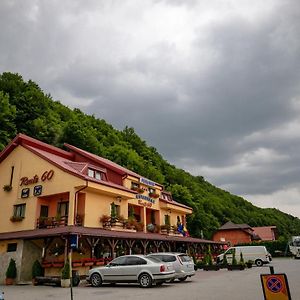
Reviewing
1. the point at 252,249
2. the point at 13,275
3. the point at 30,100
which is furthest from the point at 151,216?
the point at 30,100

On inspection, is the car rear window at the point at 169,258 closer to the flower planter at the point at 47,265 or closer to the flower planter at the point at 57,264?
the flower planter at the point at 57,264

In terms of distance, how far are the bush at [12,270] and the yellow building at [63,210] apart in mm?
279

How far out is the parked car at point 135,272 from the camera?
54.3 ft

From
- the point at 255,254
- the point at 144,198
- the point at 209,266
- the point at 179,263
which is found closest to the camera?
the point at 179,263

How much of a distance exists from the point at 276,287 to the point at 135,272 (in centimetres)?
1133

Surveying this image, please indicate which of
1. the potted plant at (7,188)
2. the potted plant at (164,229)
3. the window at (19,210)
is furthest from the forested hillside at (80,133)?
the potted plant at (164,229)

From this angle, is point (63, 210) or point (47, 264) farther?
point (63, 210)

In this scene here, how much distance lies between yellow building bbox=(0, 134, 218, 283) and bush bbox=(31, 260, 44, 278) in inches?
24.0

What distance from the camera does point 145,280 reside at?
16688mm

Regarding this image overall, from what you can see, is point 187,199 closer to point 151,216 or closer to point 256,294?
point 151,216

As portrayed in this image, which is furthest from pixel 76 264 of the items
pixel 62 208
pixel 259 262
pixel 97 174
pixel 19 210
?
pixel 259 262

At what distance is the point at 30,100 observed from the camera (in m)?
51.9

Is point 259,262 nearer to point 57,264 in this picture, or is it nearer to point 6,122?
point 57,264

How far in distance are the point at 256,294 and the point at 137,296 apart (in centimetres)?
448
